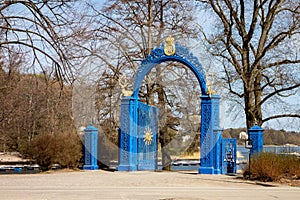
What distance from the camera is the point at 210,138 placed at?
1992 centimetres

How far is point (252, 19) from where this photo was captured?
26.1m

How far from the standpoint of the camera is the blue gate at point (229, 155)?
67.2 feet

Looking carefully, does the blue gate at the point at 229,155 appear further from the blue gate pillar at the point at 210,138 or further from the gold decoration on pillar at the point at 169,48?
the gold decoration on pillar at the point at 169,48

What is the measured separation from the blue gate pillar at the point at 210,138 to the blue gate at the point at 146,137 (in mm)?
3159

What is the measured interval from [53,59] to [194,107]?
57.7 feet

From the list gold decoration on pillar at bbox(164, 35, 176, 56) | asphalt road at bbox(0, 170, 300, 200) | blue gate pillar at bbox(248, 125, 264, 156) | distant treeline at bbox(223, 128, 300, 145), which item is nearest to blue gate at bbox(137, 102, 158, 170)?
gold decoration on pillar at bbox(164, 35, 176, 56)

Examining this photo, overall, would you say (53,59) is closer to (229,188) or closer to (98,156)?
(229,188)

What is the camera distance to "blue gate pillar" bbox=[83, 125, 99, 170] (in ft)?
72.8

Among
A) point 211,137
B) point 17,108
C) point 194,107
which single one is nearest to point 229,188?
point 211,137

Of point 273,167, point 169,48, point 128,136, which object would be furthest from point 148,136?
point 273,167

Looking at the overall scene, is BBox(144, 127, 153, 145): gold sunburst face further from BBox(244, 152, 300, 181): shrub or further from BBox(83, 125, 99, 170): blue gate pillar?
BBox(244, 152, 300, 181): shrub

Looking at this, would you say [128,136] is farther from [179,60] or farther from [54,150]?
[179,60]

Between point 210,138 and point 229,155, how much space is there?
1587mm

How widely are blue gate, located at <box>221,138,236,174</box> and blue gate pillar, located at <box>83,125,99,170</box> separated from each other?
19.4 ft
